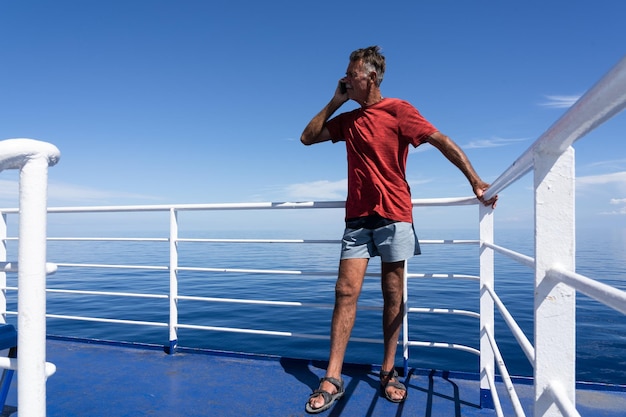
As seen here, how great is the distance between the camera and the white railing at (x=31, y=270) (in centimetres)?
72

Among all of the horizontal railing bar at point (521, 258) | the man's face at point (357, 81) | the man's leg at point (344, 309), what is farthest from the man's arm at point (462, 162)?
the man's leg at point (344, 309)

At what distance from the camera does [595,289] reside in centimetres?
57

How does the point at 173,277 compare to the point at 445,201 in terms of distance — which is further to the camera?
the point at 173,277

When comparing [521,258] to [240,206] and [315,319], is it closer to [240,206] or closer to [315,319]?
[240,206]

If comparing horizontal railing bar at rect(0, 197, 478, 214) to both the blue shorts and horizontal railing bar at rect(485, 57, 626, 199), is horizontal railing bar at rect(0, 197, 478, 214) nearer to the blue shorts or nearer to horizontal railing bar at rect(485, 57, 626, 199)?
the blue shorts

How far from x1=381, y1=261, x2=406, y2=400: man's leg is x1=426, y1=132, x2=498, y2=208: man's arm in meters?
0.51

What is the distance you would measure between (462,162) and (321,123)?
0.72 m

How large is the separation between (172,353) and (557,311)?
2471 mm

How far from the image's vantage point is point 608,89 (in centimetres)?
55

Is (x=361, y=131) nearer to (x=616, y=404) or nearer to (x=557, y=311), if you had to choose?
(x=557, y=311)

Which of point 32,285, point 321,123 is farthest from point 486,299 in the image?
point 32,285

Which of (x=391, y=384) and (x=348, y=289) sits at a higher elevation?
(x=348, y=289)

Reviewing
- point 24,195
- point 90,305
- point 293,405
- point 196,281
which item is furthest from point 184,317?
point 24,195

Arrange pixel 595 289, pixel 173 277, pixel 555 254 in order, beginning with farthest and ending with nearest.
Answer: pixel 173 277
pixel 555 254
pixel 595 289
